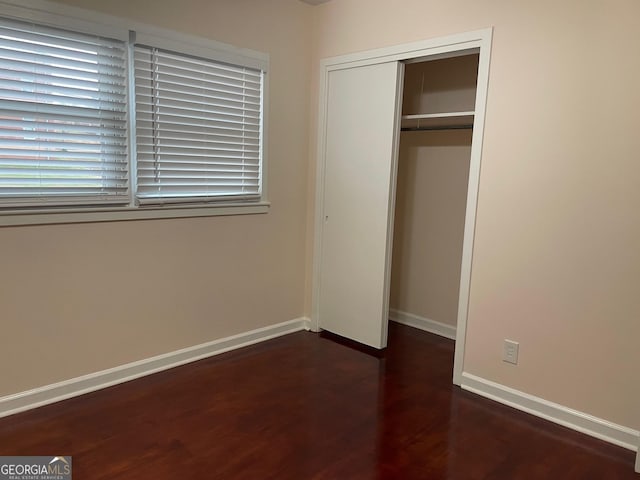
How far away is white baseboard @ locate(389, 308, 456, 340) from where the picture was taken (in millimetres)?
3980

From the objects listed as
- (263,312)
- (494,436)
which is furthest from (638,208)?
(263,312)

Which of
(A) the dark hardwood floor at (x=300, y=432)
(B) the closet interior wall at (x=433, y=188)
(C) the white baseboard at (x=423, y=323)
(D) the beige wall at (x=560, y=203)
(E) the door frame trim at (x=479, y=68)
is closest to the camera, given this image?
(A) the dark hardwood floor at (x=300, y=432)

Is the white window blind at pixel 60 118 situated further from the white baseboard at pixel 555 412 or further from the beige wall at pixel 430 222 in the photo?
the white baseboard at pixel 555 412

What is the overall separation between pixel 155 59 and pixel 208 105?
44cm

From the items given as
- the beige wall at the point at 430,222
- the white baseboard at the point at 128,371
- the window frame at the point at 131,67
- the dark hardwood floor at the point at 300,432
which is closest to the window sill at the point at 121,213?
the window frame at the point at 131,67

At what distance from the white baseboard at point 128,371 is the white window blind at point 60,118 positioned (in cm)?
104

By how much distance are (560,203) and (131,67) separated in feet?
8.43

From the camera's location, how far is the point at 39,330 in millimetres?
2611

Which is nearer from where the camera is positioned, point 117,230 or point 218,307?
point 117,230

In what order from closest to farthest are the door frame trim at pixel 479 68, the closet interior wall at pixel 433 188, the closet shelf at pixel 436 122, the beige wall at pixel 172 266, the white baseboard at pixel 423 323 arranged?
1. the beige wall at pixel 172 266
2. the door frame trim at pixel 479 68
3. the closet shelf at pixel 436 122
4. the closet interior wall at pixel 433 188
5. the white baseboard at pixel 423 323

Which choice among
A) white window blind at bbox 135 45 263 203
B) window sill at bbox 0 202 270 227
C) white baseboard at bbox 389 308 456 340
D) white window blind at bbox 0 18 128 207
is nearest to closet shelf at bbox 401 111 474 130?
white window blind at bbox 135 45 263 203

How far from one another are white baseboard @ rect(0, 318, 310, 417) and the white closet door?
61 centimetres

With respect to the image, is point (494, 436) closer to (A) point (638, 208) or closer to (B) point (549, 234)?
(B) point (549, 234)

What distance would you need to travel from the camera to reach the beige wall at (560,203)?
238cm
